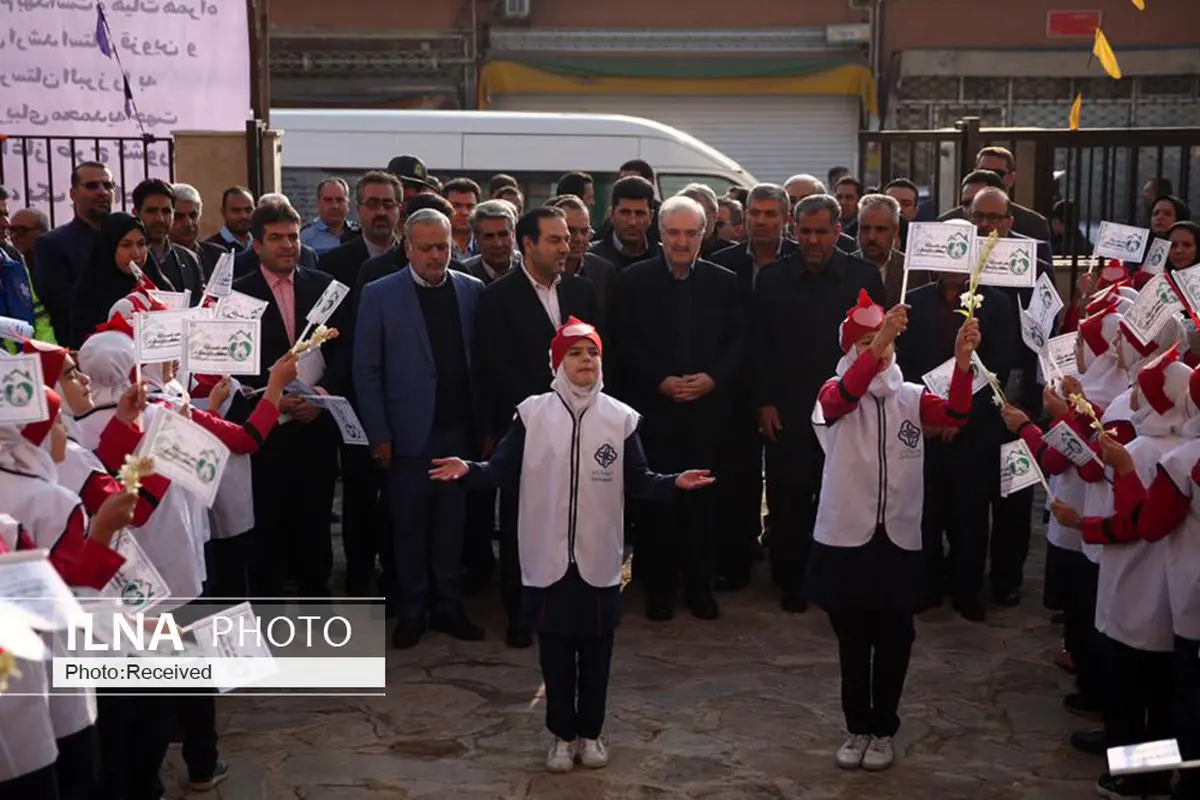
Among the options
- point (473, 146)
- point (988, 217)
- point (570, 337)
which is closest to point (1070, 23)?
point (473, 146)

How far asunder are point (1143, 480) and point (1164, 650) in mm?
587

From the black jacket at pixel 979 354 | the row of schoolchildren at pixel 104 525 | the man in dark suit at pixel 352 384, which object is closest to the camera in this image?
the row of schoolchildren at pixel 104 525

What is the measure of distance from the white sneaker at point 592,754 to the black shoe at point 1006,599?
294 cm

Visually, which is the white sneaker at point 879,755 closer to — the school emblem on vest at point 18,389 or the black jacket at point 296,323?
the black jacket at point 296,323

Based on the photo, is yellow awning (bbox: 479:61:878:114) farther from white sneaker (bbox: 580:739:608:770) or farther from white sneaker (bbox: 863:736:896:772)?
white sneaker (bbox: 863:736:896:772)

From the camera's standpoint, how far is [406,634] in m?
7.29

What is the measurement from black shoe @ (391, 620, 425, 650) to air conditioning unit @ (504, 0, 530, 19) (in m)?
17.9

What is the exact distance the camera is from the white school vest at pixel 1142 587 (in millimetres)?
5164

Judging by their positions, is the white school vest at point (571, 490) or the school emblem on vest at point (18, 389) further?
the white school vest at point (571, 490)

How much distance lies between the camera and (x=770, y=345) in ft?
26.0

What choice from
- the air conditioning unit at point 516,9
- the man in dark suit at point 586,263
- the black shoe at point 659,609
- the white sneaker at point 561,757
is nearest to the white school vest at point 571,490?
the white sneaker at point 561,757

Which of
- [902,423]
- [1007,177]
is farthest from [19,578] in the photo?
[1007,177]

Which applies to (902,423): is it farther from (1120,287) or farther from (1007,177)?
(1007,177)

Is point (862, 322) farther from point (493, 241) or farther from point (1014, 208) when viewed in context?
point (1014, 208)
